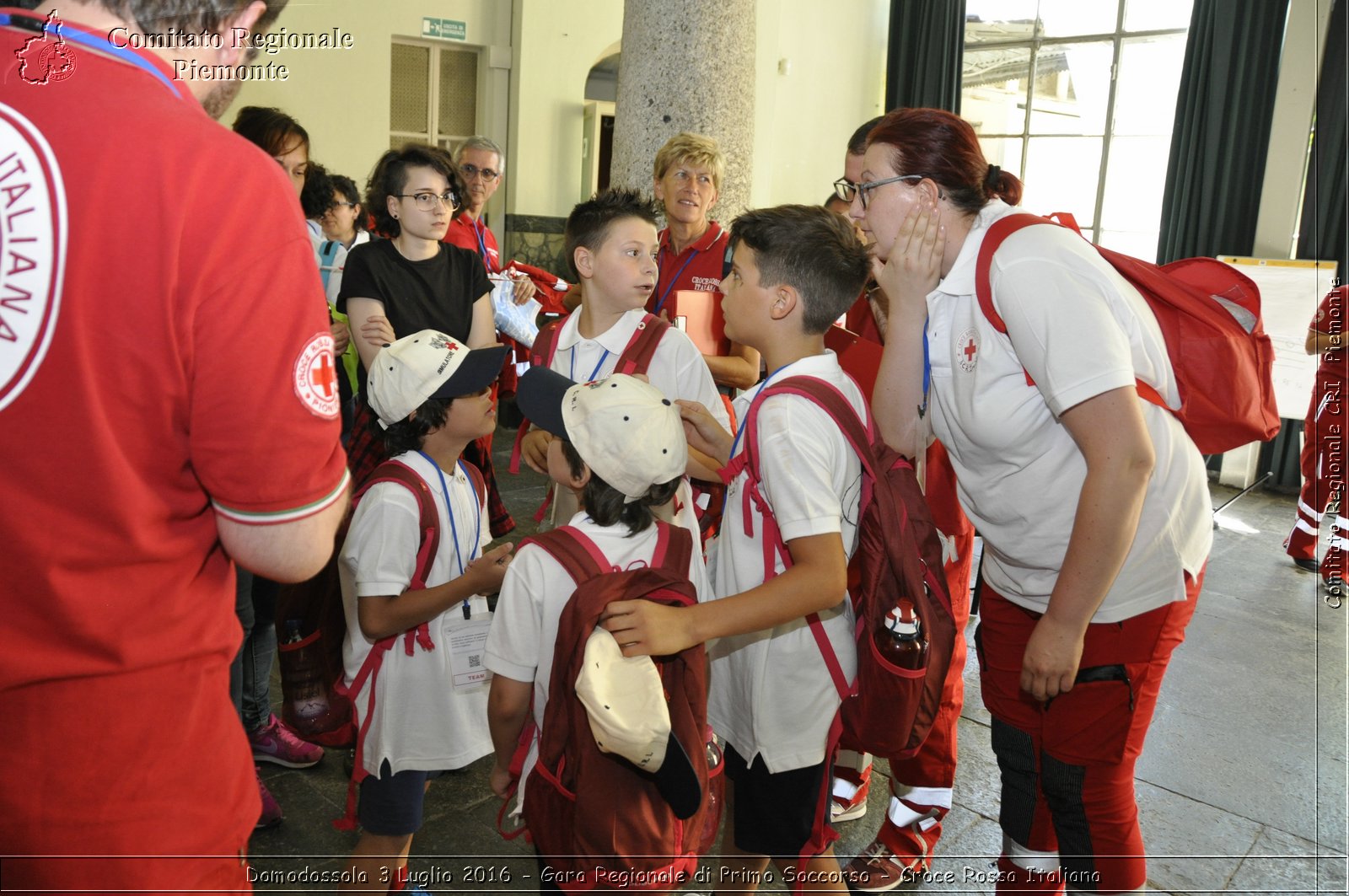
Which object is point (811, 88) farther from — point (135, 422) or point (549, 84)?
point (135, 422)

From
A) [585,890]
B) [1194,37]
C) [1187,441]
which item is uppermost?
[1194,37]

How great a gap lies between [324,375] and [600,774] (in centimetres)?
85

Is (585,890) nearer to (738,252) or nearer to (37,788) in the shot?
(37,788)

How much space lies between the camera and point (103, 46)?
961mm

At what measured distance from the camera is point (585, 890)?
1595 millimetres

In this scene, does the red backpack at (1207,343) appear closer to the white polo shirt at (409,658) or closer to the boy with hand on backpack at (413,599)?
the boy with hand on backpack at (413,599)

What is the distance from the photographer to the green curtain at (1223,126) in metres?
8.43

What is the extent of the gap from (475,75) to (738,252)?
8.30m

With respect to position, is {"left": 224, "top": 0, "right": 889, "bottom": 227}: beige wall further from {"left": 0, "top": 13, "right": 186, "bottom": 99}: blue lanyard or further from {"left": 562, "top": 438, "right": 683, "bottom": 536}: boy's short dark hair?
{"left": 0, "top": 13, "right": 186, "bottom": 99}: blue lanyard

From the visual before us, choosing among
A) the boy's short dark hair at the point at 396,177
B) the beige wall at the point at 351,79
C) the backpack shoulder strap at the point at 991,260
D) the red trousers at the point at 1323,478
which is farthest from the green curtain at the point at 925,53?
the backpack shoulder strap at the point at 991,260

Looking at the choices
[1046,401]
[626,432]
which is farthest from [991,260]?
[626,432]

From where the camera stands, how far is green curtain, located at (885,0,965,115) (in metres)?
10.8

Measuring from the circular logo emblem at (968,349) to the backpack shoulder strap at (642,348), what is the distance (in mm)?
1009

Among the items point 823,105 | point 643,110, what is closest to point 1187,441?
point 643,110
